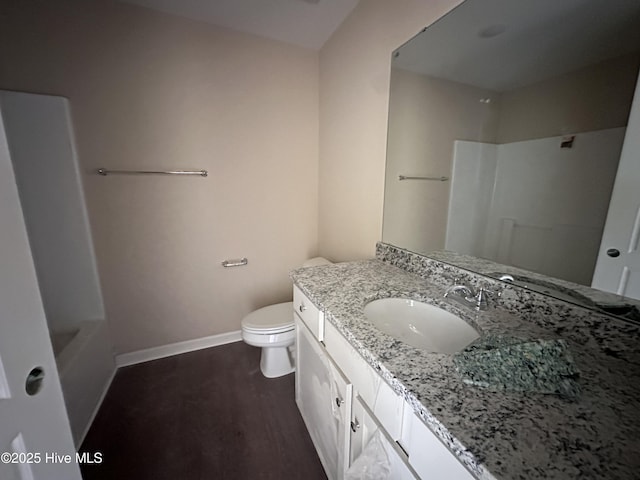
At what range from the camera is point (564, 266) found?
0.80 meters

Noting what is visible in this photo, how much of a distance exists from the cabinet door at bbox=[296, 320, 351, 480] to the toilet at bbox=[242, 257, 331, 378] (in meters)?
0.28

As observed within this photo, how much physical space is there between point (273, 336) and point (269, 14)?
2040 millimetres

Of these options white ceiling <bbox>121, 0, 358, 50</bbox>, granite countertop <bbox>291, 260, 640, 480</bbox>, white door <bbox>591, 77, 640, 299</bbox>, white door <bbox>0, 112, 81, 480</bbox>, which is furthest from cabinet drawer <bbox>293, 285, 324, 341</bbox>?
white ceiling <bbox>121, 0, 358, 50</bbox>

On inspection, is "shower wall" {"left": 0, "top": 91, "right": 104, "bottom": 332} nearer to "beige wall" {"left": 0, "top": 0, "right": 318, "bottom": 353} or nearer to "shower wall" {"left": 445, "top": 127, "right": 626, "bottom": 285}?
"beige wall" {"left": 0, "top": 0, "right": 318, "bottom": 353}

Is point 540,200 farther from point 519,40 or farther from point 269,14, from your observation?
point 269,14

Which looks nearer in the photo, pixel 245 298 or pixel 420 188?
pixel 420 188

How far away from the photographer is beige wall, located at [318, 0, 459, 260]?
1.28 meters

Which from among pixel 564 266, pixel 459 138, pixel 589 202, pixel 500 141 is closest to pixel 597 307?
pixel 564 266

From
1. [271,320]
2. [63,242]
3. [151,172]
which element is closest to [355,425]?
[271,320]

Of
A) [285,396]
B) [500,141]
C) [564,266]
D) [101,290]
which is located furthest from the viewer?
[101,290]

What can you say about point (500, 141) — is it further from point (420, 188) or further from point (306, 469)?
point (306, 469)

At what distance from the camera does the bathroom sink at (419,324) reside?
2.84 ft

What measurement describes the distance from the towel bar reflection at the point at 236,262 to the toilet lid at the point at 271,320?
47cm

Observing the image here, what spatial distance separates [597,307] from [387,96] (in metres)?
1.23
